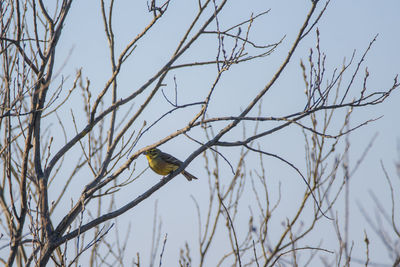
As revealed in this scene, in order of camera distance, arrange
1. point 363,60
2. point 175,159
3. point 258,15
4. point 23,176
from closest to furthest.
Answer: point 23,176 → point 363,60 → point 258,15 → point 175,159

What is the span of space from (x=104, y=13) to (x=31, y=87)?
3.32 ft

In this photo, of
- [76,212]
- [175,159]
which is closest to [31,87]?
[76,212]

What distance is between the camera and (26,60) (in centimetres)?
419

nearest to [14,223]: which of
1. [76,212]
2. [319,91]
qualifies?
[76,212]

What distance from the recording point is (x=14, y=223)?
397cm

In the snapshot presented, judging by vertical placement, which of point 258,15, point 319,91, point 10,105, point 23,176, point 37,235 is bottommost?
point 37,235

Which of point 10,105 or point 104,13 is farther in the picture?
point 104,13

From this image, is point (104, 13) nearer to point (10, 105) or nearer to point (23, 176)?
point (10, 105)

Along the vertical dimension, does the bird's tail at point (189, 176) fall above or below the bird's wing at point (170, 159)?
below

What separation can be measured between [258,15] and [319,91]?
41.4 inches

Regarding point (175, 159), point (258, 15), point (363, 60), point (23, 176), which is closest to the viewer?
point (23, 176)

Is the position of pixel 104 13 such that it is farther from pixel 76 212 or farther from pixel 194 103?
pixel 76 212

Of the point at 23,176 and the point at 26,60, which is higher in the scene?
the point at 26,60

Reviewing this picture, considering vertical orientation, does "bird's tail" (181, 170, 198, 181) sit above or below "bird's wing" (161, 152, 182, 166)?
below
